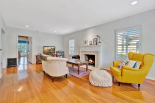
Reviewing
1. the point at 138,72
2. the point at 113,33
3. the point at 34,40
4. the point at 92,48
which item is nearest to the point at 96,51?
the point at 92,48

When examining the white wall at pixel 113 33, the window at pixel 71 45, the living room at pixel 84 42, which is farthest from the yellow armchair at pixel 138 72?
A: the window at pixel 71 45

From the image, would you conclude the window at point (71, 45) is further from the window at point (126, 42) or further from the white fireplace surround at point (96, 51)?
the window at point (126, 42)

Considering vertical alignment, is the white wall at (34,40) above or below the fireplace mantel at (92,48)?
above

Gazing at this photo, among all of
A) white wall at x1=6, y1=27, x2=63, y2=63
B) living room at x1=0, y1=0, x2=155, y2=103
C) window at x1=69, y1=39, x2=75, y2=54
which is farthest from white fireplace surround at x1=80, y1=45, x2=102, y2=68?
white wall at x1=6, y1=27, x2=63, y2=63

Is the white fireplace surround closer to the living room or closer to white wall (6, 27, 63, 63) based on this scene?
the living room

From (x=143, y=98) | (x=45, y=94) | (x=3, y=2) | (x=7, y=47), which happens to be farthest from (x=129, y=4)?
(x=7, y=47)

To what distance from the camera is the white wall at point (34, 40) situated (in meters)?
4.68

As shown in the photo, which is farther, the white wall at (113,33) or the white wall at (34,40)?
the white wall at (34,40)

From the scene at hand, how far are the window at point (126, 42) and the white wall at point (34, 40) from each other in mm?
5056

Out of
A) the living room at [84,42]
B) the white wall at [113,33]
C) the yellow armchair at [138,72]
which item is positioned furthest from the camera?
the white wall at [113,33]

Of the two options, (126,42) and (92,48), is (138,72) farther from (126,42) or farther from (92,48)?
(92,48)

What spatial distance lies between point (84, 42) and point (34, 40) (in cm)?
381

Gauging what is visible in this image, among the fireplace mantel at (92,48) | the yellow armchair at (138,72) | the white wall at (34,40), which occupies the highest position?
the white wall at (34,40)

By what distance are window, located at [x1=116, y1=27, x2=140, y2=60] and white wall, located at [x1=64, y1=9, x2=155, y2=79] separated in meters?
0.19
